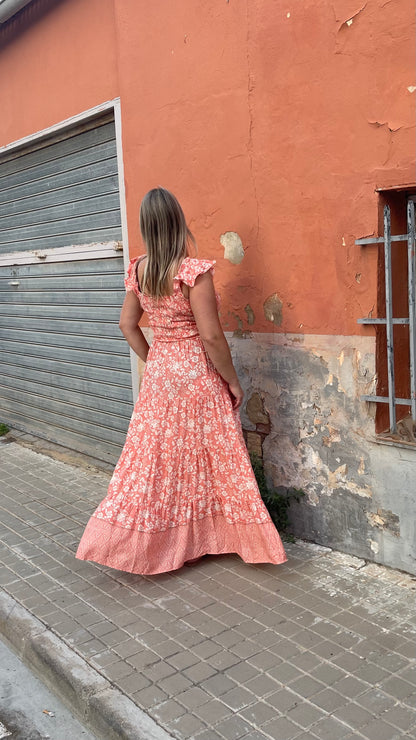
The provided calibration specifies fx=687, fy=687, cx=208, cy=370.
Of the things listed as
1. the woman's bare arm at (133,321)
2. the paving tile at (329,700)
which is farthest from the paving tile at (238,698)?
the woman's bare arm at (133,321)

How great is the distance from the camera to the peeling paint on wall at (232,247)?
13.0 feet

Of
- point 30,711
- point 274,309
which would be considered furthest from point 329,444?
point 30,711

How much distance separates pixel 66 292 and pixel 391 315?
3653mm

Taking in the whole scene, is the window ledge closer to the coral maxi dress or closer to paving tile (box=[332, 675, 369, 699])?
the coral maxi dress

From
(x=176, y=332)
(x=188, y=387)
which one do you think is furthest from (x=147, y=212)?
(x=188, y=387)

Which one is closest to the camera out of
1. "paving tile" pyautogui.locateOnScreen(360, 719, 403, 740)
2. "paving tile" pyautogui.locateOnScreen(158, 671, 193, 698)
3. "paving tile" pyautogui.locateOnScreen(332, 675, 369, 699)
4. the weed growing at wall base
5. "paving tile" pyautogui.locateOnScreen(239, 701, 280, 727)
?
"paving tile" pyautogui.locateOnScreen(360, 719, 403, 740)

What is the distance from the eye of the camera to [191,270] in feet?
10.9

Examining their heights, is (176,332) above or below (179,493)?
above

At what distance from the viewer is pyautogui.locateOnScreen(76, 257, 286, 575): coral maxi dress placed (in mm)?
3539

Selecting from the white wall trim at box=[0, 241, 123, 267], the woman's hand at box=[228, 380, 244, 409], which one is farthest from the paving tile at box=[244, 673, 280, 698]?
the white wall trim at box=[0, 241, 123, 267]

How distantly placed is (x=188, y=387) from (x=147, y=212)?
906 mm

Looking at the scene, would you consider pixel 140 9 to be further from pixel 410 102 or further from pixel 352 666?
pixel 352 666

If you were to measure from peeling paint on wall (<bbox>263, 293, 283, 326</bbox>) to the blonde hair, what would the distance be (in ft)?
2.07

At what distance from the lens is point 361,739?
7.63ft
